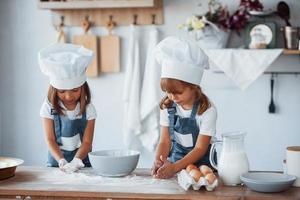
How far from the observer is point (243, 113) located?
3324 mm

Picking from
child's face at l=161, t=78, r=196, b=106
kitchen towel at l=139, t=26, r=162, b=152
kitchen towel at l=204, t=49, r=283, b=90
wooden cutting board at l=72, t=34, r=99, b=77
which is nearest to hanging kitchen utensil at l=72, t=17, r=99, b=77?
wooden cutting board at l=72, t=34, r=99, b=77

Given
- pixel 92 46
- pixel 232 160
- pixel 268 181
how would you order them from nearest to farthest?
pixel 268 181 → pixel 232 160 → pixel 92 46

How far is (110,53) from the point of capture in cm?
343

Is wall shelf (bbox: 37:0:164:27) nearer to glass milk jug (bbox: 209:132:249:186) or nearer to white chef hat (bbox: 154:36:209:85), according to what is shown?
white chef hat (bbox: 154:36:209:85)

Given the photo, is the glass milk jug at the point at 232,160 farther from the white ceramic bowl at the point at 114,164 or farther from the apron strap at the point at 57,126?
the apron strap at the point at 57,126

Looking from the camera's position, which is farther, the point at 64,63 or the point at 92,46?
the point at 92,46

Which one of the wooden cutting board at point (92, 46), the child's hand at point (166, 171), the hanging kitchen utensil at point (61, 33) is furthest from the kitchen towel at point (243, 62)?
the child's hand at point (166, 171)

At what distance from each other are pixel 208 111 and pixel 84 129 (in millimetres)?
597

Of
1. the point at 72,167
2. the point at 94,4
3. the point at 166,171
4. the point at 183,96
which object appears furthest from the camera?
the point at 94,4

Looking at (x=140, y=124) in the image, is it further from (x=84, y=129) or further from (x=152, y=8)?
(x=84, y=129)

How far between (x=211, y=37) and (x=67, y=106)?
1120 mm

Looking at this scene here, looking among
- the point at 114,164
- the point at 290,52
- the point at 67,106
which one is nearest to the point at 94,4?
the point at 67,106

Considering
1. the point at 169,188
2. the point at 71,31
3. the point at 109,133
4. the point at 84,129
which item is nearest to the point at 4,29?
the point at 71,31

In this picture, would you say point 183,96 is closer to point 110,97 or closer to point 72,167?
point 72,167
